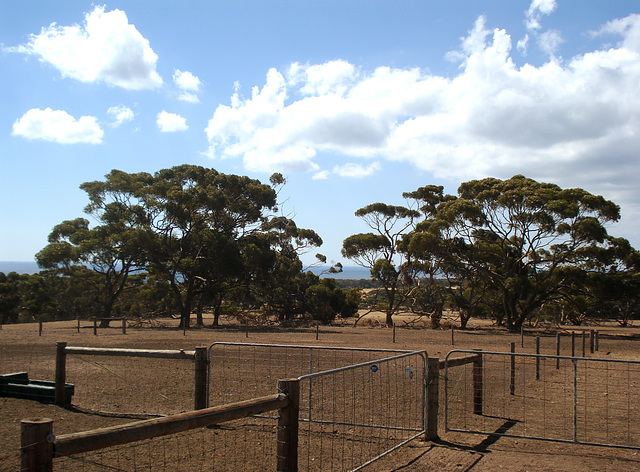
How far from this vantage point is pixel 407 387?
1161cm

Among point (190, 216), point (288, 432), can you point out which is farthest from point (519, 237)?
point (288, 432)

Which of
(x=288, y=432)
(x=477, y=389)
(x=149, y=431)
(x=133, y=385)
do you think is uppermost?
(x=149, y=431)

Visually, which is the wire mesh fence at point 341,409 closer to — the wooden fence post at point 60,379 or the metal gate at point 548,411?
the metal gate at point 548,411

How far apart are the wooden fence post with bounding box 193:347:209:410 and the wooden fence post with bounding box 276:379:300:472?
3.76 meters

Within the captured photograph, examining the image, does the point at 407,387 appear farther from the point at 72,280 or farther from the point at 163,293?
the point at 72,280

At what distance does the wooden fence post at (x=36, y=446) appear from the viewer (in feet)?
10.00

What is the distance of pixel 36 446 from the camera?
10.1ft

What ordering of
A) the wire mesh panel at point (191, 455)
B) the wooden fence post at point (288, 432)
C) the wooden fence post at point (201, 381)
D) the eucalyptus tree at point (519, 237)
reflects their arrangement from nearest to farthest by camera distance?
the wooden fence post at point (288, 432), the wire mesh panel at point (191, 455), the wooden fence post at point (201, 381), the eucalyptus tree at point (519, 237)

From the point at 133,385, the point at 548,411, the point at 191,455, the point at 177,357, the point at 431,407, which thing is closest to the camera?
the point at 191,455

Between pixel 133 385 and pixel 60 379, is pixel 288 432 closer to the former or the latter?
pixel 60 379

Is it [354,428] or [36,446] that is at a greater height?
[36,446]

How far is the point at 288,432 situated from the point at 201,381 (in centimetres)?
387

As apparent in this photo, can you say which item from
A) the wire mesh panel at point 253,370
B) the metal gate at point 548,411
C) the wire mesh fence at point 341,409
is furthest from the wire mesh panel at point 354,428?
the wire mesh panel at point 253,370

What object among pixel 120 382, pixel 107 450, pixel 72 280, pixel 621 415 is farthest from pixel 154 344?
pixel 72 280
